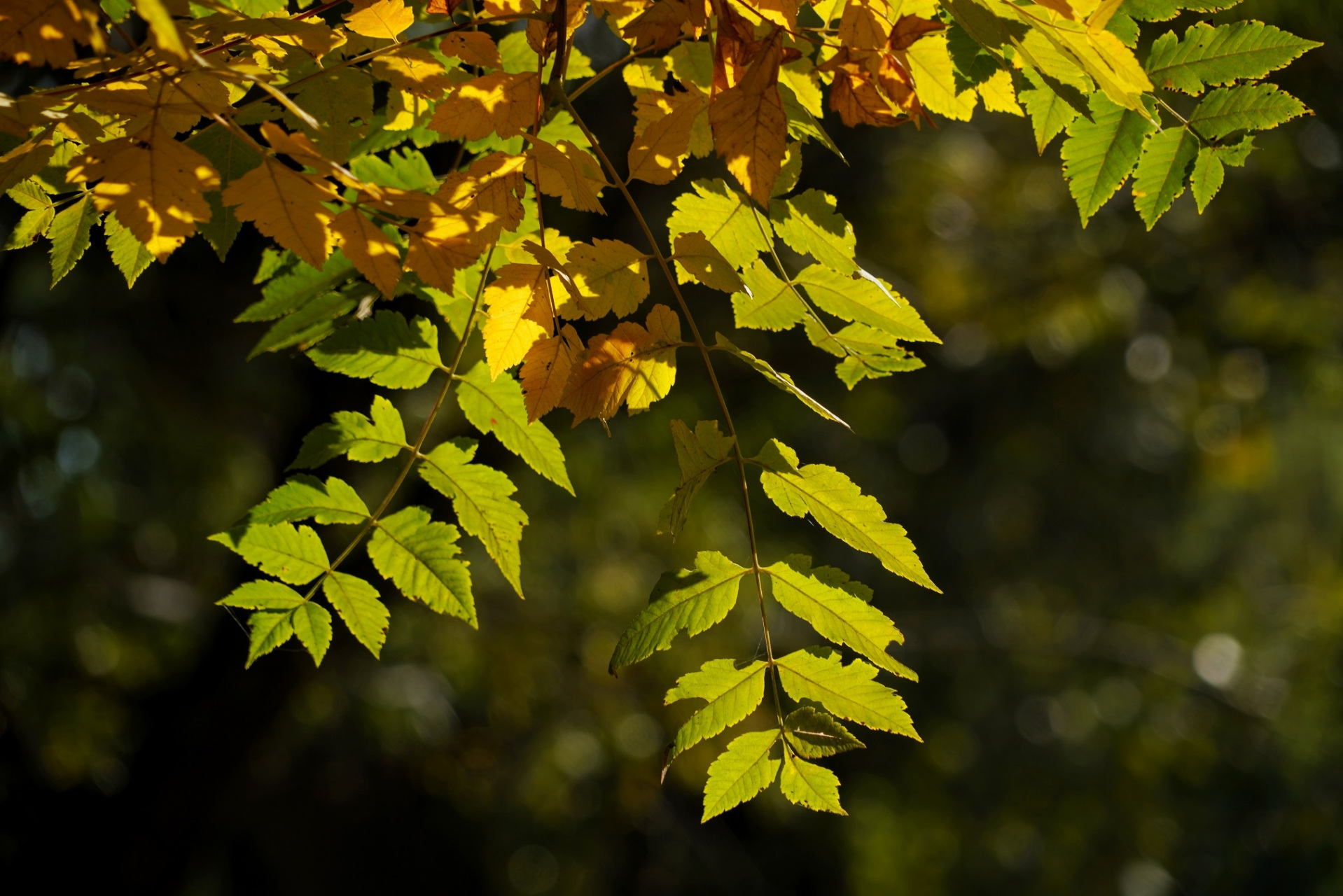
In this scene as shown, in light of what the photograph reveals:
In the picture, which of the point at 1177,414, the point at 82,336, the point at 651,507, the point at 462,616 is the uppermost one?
the point at 462,616

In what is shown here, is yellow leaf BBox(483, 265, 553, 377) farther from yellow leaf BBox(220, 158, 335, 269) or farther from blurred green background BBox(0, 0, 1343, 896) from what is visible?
blurred green background BBox(0, 0, 1343, 896)

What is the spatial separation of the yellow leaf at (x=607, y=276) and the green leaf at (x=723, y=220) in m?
0.04

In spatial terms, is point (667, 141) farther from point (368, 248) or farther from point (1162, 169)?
point (1162, 169)

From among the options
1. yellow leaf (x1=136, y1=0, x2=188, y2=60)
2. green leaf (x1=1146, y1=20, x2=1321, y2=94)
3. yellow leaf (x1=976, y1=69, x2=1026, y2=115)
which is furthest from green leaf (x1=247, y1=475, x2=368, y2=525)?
green leaf (x1=1146, y1=20, x2=1321, y2=94)

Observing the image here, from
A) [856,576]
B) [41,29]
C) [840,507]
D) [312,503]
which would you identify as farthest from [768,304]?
[856,576]

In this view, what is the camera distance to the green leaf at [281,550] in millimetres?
735

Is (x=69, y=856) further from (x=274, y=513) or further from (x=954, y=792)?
(x=954, y=792)

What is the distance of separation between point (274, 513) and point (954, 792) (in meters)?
6.78

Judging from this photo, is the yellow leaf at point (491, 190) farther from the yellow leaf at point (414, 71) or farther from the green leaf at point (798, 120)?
the green leaf at point (798, 120)

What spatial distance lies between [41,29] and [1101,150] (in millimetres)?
655

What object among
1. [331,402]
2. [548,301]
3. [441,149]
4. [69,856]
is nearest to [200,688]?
[69,856]

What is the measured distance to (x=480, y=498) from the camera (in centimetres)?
79

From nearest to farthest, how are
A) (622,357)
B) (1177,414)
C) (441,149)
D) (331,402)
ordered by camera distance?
(622,357)
(441,149)
(331,402)
(1177,414)

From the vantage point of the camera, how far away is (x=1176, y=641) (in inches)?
267
